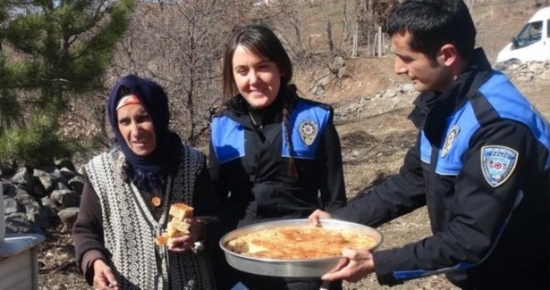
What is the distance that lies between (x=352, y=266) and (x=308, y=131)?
675 mm

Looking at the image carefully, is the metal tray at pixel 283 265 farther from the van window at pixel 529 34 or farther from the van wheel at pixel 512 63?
the van window at pixel 529 34

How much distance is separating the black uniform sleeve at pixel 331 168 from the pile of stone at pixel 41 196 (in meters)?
4.24

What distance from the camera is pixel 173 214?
265 centimetres

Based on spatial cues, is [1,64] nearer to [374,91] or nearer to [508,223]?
[508,223]

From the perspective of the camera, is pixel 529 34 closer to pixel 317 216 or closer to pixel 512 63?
pixel 512 63

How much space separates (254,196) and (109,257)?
1.82 ft

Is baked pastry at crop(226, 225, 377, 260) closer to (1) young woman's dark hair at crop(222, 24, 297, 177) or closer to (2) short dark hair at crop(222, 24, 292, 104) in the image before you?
(1) young woman's dark hair at crop(222, 24, 297, 177)

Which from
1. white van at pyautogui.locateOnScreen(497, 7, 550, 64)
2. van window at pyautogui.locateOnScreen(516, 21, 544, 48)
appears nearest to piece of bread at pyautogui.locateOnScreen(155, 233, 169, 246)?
white van at pyautogui.locateOnScreen(497, 7, 550, 64)

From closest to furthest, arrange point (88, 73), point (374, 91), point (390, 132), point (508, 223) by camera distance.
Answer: point (508, 223), point (88, 73), point (390, 132), point (374, 91)

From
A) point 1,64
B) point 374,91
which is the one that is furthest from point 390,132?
point 374,91

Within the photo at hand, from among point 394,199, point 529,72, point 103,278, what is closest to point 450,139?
point 394,199

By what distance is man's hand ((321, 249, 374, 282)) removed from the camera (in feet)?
7.61

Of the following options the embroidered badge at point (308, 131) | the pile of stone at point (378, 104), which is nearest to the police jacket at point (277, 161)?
the embroidered badge at point (308, 131)

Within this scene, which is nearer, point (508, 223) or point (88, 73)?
point (508, 223)
